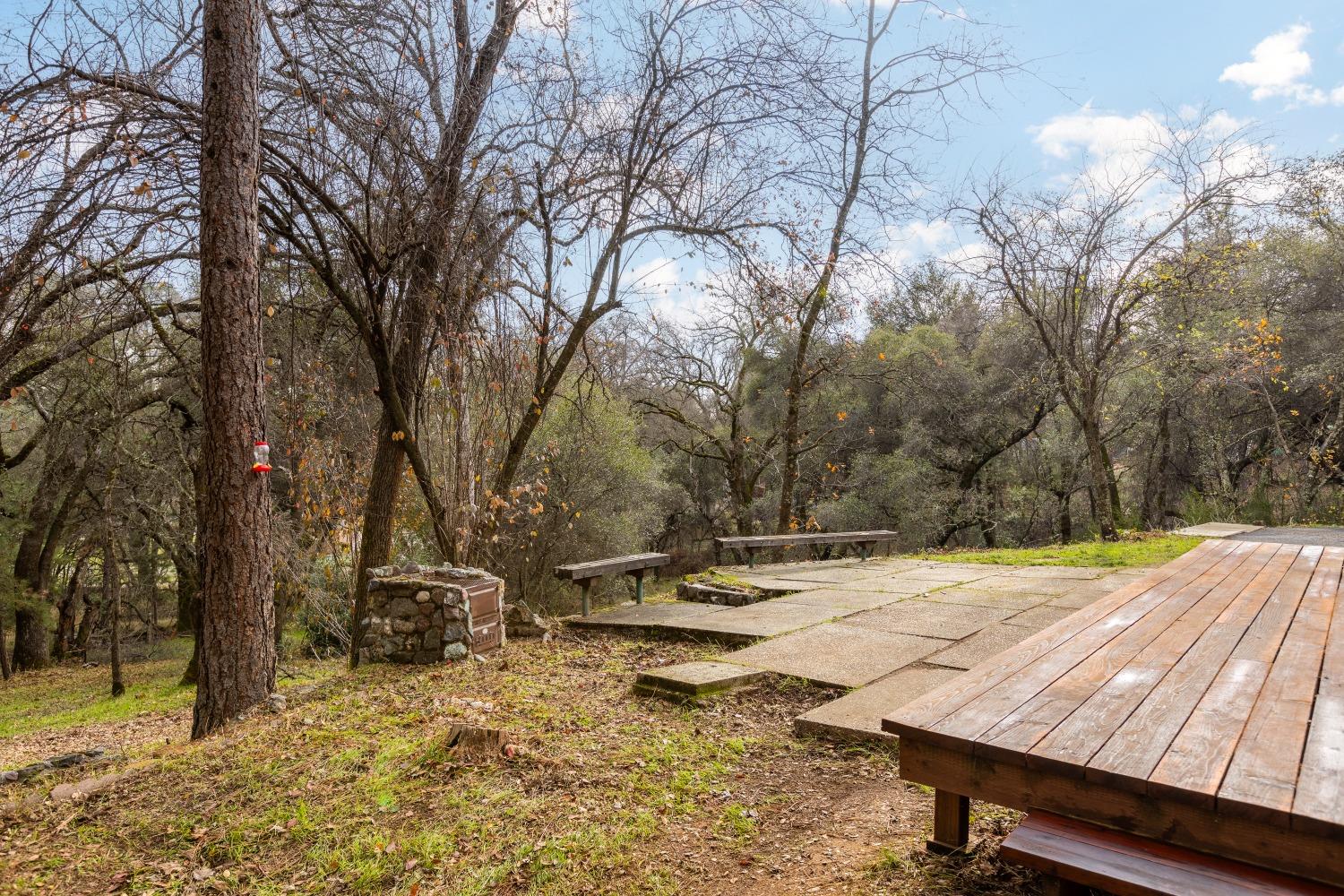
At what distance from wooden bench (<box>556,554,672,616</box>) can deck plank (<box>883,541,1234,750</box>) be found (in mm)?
3536

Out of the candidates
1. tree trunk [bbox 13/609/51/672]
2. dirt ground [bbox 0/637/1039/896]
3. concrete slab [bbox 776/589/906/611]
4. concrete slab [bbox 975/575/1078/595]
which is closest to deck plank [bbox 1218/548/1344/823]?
dirt ground [bbox 0/637/1039/896]

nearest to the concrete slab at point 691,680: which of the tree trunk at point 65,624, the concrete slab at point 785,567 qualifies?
the concrete slab at point 785,567

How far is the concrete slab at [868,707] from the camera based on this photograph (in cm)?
332

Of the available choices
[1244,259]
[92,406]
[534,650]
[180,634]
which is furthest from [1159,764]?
[180,634]

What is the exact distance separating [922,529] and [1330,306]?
806cm

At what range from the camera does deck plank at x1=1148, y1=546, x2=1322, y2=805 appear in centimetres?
165

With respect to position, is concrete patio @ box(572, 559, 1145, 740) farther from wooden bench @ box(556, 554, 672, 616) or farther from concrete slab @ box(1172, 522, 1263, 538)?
concrete slab @ box(1172, 522, 1263, 538)

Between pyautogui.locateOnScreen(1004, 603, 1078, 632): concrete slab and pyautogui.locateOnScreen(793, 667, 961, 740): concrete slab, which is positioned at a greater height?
pyautogui.locateOnScreen(1004, 603, 1078, 632): concrete slab

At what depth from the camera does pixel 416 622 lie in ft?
17.0

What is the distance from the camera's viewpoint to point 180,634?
18469mm

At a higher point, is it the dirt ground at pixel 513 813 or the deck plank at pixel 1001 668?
the deck plank at pixel 1001 668

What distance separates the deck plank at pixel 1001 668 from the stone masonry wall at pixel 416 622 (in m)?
3.60

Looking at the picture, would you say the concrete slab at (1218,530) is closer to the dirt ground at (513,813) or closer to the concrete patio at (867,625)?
the concrete patio at (867,625)

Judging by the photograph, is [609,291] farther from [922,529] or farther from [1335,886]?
[922,529]
